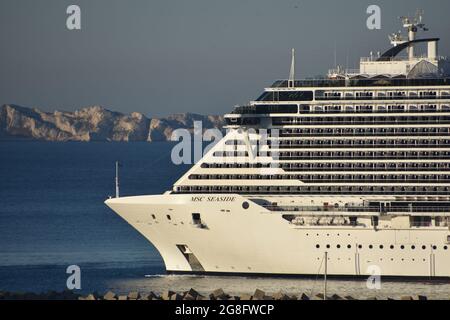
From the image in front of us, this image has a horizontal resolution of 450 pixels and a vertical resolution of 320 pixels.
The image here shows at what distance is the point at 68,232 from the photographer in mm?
87062

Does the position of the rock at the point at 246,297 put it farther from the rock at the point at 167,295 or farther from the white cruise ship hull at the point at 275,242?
the white cruise ship hull at the point at 275,242

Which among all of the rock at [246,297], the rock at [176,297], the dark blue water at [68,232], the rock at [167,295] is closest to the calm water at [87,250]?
the dark blue water at [68,232]

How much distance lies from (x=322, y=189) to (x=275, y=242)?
2833 millimetres

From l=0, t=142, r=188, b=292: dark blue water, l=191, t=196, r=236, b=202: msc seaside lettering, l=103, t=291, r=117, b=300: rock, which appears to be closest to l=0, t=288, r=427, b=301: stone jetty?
l=103, t=291, r=117, b=300: rock

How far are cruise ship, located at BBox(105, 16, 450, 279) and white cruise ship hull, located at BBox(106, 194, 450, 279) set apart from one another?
38mm

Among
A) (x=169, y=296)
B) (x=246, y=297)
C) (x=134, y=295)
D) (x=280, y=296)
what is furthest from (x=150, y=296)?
(x=280, y=296)

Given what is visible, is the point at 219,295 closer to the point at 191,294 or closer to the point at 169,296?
the point at 191,294

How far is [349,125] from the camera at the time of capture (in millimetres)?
69562

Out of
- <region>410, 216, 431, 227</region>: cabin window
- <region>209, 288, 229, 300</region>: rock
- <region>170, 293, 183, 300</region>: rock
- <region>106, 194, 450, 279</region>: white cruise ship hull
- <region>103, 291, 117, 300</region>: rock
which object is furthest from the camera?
<region>410, 216, 431, 227</region>: cabin window

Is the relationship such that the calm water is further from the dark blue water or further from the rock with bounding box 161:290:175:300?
the rock with bounding box 161:290:175:300

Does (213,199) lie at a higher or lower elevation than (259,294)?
higher

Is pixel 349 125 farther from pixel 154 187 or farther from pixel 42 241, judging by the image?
pixel 154 187

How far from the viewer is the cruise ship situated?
67.6 meters
